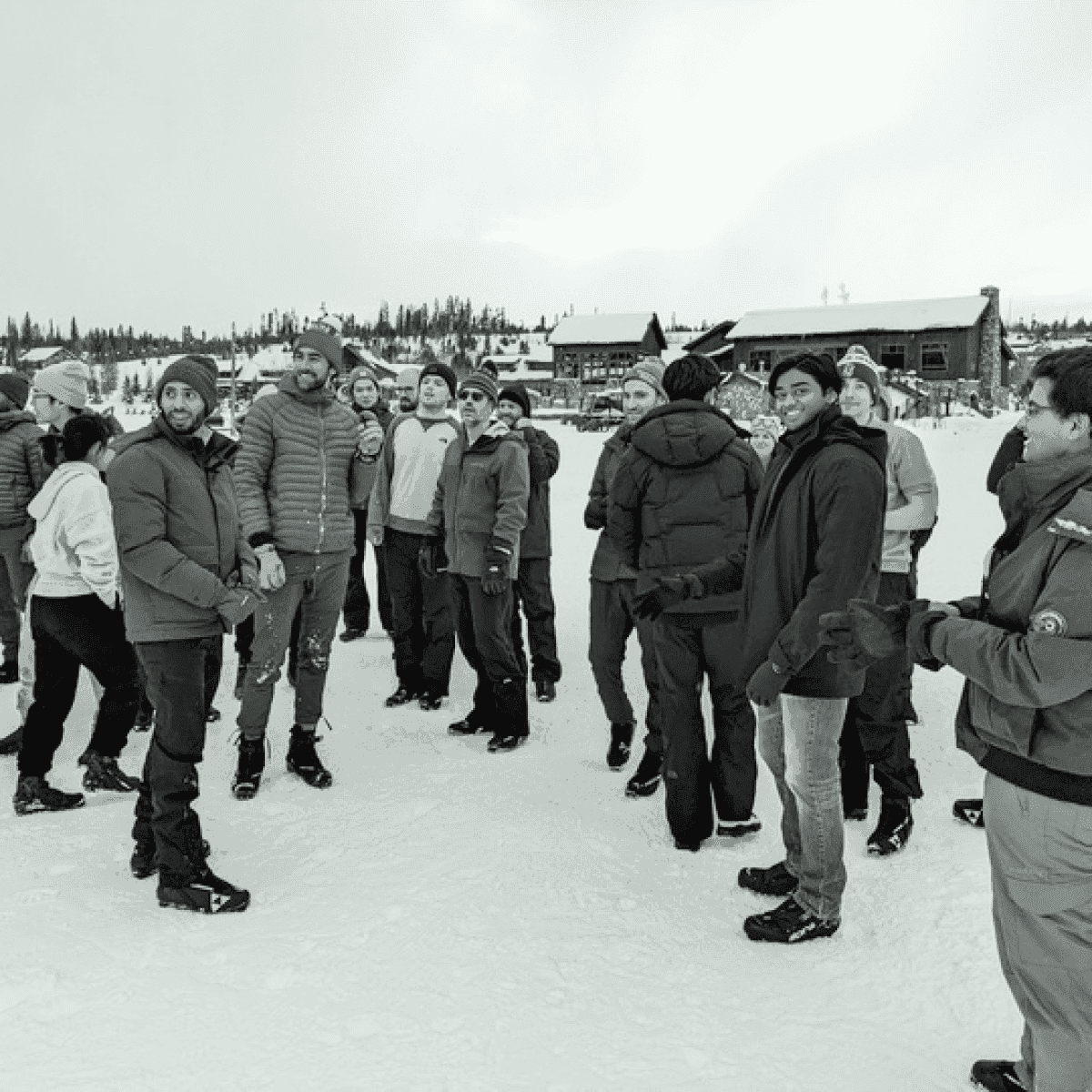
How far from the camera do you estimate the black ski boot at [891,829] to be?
342cm

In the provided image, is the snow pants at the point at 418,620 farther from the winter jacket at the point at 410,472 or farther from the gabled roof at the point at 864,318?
the gabled roof at the point at 864,318

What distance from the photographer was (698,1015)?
2428 millimetres

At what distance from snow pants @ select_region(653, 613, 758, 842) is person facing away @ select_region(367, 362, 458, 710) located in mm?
2155

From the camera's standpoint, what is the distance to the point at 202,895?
9.86 ft

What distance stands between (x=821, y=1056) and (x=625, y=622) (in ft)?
8.71

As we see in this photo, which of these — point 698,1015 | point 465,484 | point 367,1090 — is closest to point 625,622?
point 465,484

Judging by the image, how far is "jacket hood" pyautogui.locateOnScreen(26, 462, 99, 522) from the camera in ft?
12.9

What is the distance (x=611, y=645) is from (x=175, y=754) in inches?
91.3

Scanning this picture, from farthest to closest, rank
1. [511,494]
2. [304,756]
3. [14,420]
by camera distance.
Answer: [14,420], [511,494], [304,756]

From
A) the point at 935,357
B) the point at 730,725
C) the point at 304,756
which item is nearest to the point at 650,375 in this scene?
the point at 730,725

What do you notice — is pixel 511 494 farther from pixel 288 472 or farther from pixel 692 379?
pixel 692 379

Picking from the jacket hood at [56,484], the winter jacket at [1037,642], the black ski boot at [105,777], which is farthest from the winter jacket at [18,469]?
the winter jacket at [1037,642]

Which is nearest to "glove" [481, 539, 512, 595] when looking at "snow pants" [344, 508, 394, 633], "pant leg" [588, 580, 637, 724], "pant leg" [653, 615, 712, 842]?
"pant leg" [588, 580, 637, 724]

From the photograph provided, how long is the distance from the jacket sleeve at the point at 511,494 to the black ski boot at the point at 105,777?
7.13 feet
